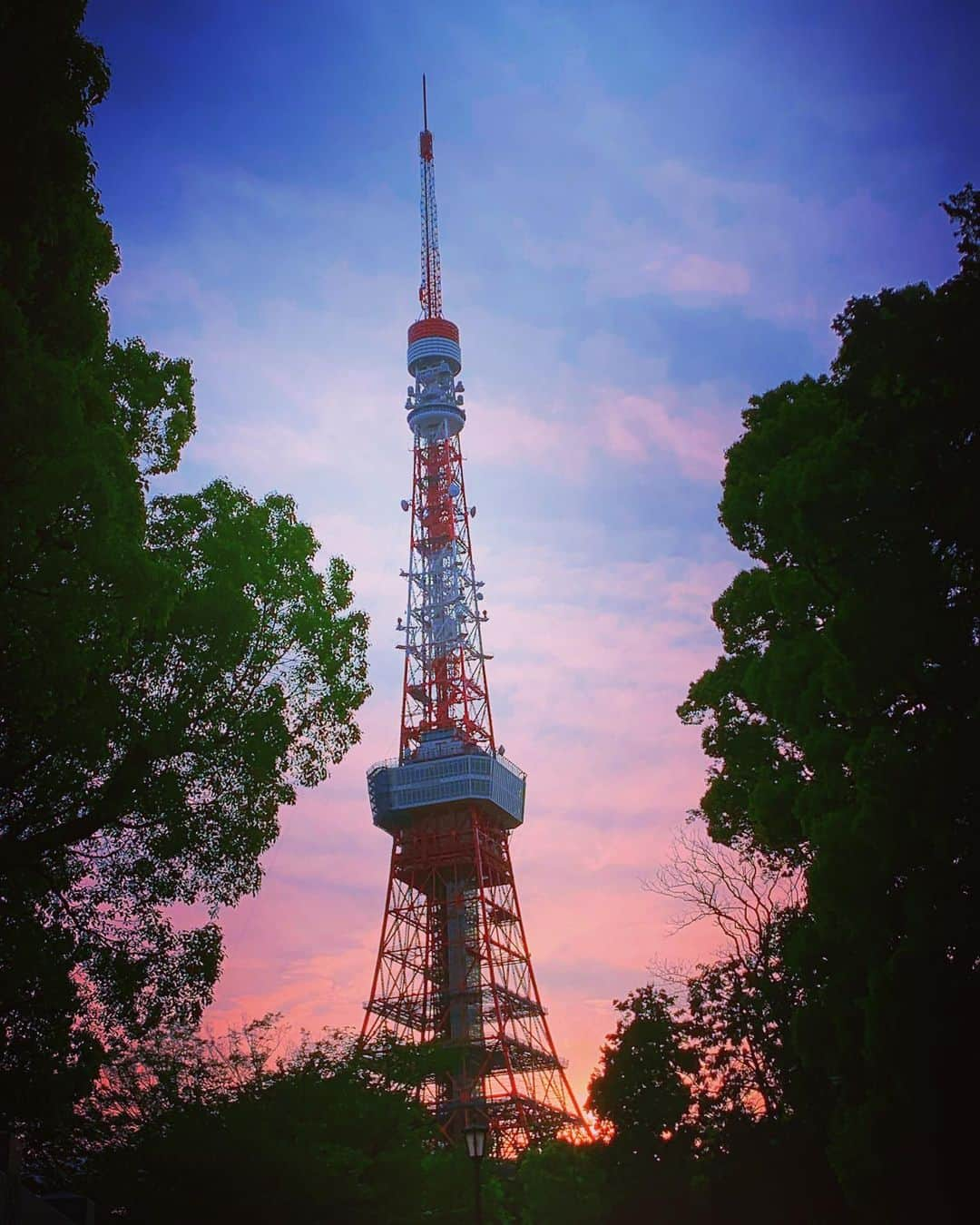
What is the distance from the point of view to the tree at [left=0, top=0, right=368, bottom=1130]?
9.39 m

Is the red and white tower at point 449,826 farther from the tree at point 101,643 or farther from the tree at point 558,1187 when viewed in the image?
the tree at point 101,643

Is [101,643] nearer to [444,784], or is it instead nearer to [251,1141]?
[251,1141]

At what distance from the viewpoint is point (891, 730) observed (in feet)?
39.9

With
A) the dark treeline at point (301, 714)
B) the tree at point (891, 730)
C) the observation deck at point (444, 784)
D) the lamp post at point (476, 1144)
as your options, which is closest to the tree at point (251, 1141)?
the dark treeline at point (301, 714)

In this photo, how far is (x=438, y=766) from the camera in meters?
56.8

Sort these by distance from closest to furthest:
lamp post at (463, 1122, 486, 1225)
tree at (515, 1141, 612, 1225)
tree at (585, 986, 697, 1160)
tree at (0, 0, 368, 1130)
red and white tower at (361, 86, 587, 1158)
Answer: tree at (0, 0, 368, 1130) < lamp post at (463, 1122, 486, 1225) < tree at (585, 986, 697, 1160) < tree at (515, 1141, 612, 1225) < red and white tower at (361, 86, 587, 1158)

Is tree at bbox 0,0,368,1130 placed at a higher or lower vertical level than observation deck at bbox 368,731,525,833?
lower

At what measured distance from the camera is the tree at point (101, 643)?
9.39 m

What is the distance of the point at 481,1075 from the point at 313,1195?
3505 cm

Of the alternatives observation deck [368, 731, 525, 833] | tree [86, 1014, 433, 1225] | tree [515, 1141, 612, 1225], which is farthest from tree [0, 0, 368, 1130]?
observation deck [368, 731, 525, 833]

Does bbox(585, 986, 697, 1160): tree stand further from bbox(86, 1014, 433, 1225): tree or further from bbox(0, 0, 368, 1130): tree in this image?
bbox(0, 0, 368, 1130): tree

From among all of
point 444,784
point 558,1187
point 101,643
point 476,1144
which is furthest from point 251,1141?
point 444,784

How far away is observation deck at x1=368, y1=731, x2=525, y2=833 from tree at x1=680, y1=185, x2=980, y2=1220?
42.5m

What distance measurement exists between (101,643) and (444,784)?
46.0 metres
